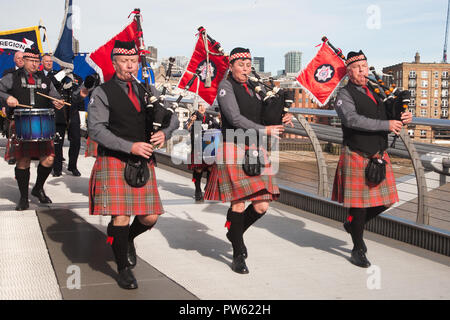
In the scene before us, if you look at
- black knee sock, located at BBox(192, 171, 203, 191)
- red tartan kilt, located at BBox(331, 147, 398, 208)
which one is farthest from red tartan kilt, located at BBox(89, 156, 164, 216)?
black knee sock, located at BBox(192, 171, 203, 191)

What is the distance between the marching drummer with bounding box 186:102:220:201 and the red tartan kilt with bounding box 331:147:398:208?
10.6 feet

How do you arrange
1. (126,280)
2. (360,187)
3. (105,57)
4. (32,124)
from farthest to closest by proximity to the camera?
(105,57)
(32,124)
(360,187)
(126,280)

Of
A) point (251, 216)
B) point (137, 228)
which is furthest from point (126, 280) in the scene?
point (251, 216)

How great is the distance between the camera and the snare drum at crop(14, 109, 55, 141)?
663cm

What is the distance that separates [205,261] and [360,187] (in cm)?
136

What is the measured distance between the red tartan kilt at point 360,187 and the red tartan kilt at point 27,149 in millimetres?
3776

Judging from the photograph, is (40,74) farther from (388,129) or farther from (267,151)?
(388,129)

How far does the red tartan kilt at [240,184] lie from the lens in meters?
4.57

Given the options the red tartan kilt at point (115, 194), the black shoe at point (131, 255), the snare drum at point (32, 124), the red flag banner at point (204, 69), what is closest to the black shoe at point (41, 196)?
the snare drum at point (32, 124)

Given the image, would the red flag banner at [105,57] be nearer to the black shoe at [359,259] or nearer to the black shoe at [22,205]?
the black shoe at [22,205]

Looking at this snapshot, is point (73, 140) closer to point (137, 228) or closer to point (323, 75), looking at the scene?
A: point (323, 75)

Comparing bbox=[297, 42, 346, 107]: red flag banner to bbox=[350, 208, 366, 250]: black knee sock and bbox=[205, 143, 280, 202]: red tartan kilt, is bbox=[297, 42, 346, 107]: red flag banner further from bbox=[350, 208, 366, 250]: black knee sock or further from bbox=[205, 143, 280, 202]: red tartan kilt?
bbox=[205, 143, 280, 202]: red tartan kilt

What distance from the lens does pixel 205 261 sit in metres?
4.89
